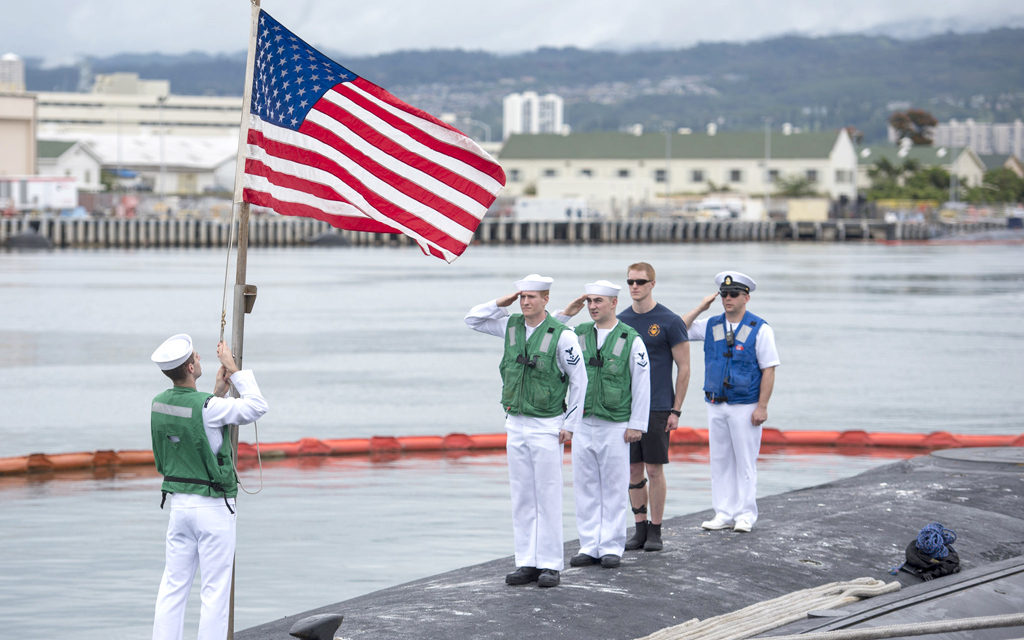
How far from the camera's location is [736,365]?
43.5ft

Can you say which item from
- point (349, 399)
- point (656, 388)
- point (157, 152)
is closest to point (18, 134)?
point (157, 152)

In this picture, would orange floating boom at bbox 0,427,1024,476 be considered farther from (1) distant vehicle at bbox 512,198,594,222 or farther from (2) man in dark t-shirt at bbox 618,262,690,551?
(1) distant vehicle at bbox 512,198,594,222

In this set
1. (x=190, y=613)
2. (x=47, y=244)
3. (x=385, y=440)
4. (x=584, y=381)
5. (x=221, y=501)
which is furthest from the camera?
(x=47, y=244)

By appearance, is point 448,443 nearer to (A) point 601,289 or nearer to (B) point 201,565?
(A) point 601,289

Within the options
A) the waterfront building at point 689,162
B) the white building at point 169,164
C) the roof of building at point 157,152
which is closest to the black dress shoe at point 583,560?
the waterfront building at point 689,162

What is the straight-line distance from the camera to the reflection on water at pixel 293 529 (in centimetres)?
1441

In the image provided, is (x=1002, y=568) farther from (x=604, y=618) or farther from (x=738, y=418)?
(x=604, y=618)

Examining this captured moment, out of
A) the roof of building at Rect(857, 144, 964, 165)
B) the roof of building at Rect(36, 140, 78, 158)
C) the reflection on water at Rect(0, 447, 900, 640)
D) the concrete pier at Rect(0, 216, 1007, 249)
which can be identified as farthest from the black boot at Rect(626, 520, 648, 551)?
the roof of building at Rect(857, 144, 964, 165)

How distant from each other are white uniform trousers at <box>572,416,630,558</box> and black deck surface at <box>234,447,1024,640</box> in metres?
0.37

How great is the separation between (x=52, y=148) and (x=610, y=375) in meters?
127

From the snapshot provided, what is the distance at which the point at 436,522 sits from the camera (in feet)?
60.8

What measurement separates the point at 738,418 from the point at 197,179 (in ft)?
462

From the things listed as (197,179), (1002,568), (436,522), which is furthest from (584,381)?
(197,179)

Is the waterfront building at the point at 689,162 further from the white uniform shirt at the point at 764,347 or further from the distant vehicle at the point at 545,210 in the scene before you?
the white uniform shirt at the point at 764,347
